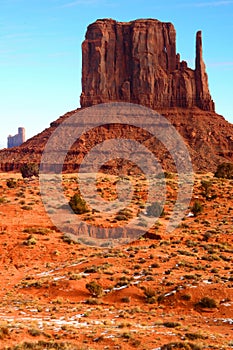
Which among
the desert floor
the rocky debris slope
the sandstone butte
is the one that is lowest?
the desert floor

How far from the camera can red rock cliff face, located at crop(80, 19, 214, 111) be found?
13950 cm

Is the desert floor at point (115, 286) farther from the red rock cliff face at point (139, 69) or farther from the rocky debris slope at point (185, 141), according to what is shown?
the red rock cliff face at point (139, 69)

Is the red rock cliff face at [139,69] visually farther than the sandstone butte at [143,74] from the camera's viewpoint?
Yes

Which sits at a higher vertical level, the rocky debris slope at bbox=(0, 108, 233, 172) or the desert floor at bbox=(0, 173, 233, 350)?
the rocky debris slope at bbox=(0, 108, 233, 172)

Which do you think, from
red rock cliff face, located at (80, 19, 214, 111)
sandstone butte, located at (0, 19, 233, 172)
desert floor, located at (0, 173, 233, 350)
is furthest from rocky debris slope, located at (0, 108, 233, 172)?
desert floor, located at (0, 173, 233, 350)

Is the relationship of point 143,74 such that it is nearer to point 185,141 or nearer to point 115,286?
point 185,141

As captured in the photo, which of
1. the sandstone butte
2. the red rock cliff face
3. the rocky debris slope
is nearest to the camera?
the rocky debris slope

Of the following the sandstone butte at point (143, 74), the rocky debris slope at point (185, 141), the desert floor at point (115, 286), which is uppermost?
the sandstone butte at point (143, 74)

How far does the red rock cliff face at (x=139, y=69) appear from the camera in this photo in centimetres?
13950

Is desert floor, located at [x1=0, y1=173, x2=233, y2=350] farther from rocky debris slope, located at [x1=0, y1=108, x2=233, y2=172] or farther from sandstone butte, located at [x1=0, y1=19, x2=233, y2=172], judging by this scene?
sandstone butte, located at [x1=0, y1=19, x2=233, y2=172]

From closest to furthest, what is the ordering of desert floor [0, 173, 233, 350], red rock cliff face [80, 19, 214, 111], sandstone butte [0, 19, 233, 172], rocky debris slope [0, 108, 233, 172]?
desert floor [0, 173, 233, 350]
rocky debris slope [0, 108, 233, 172]
sandstone butte [0, 19, 233, 172]
red rock cliff face [80, 19, 214, 111]

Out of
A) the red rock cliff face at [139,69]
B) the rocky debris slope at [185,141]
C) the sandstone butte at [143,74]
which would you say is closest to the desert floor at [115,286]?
the rocky debris slope at [185,141]

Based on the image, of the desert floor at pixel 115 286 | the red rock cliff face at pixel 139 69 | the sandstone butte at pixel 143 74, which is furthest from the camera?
the red rock cliff face at pixel 139 69

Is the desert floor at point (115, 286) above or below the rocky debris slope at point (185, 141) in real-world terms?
below
